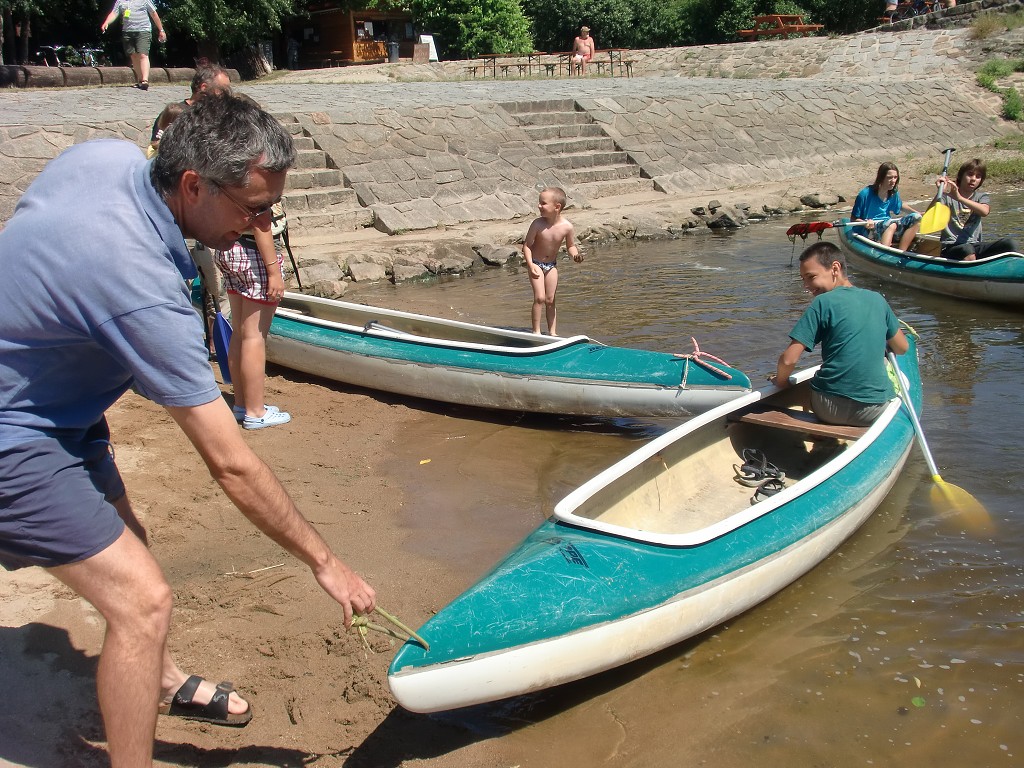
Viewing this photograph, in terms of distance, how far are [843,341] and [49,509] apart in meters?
3.87

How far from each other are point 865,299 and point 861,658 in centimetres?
198

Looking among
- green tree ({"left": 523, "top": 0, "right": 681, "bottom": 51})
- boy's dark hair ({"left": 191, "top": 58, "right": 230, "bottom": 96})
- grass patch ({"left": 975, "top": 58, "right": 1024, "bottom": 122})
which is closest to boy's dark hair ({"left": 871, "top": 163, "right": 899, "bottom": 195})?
boy's dark hair ({"left": 191, "top": 58, "right": 230, "bottom": 96})

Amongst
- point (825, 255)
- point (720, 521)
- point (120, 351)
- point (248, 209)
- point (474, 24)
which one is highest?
point (474, 24)

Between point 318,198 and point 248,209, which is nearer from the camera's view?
point 248,209

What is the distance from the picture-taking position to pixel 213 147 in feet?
6.77

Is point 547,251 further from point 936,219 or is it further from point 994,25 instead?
point 994,25

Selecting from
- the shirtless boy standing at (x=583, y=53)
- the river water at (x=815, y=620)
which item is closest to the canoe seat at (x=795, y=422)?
the river water at (x=815, y=620)

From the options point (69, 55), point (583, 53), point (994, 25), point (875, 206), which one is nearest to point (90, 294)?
point (875, 206)

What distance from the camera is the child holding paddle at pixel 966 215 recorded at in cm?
868

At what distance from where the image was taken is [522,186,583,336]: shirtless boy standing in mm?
7320

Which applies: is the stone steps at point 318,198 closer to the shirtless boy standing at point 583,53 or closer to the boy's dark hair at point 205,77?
the boy's dark hair at point 205,77

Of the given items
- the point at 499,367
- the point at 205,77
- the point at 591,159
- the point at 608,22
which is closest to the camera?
the point at 205,77

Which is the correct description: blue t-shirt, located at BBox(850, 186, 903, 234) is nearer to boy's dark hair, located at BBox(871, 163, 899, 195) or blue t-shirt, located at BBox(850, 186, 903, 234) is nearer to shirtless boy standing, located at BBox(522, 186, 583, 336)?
boy's dark hair, located at BBox(871, 163, 899, 195)

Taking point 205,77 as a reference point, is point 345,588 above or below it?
below
